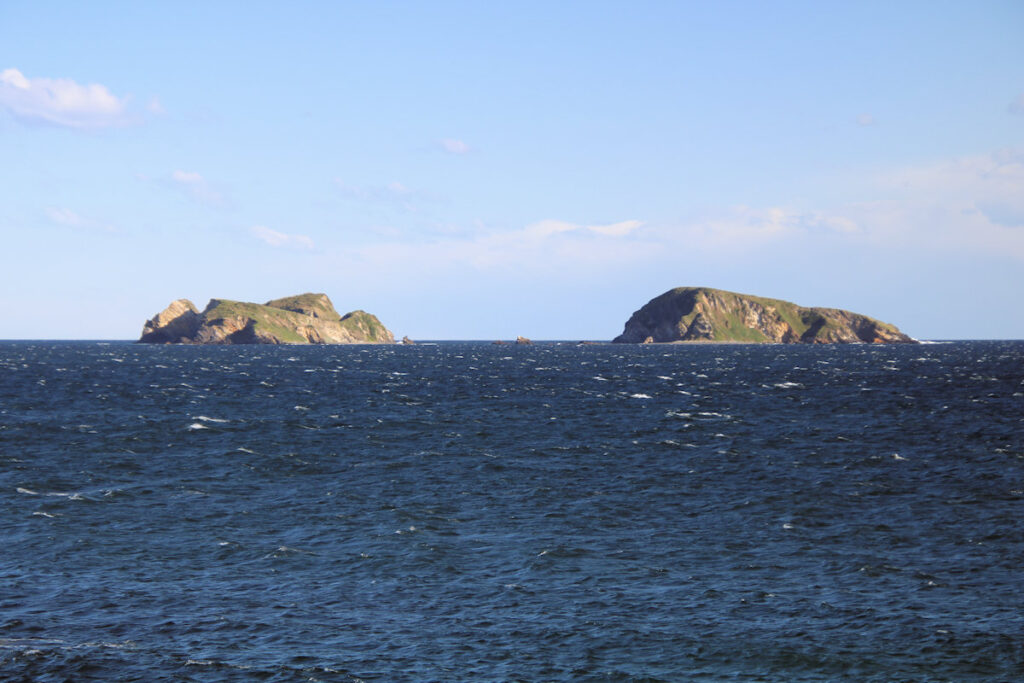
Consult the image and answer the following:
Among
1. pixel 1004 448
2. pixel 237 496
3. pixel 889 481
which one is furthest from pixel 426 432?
pixel 1004 448

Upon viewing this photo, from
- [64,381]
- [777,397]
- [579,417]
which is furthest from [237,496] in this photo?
[64,381]

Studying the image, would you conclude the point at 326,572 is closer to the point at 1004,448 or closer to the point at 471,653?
the point at 471,653

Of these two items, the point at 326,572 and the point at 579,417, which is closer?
the point at 326,572

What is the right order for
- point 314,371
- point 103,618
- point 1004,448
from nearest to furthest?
point 103,618
point 1004,448
point 314,371

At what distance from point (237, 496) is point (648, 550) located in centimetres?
1927

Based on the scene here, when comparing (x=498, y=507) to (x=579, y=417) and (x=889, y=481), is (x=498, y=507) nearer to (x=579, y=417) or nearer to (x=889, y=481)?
(x=889, y=481)

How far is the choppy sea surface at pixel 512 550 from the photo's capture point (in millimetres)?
20688

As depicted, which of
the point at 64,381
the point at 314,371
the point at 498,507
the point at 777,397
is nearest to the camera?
the point at 498,507

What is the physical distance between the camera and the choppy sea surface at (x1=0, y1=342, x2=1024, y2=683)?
20.7 m

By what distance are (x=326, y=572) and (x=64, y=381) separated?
3687 inches

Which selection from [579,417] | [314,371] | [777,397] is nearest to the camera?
[579,417]

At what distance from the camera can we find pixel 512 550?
1184 inches

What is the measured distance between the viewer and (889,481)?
41562 millimetres

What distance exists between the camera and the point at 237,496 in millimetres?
39000
